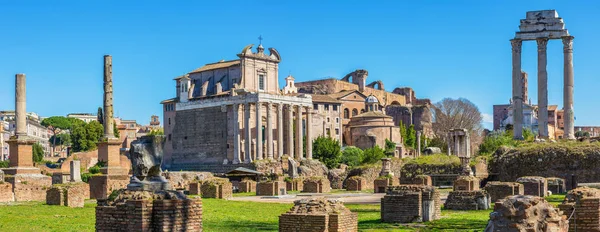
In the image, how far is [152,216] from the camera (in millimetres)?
11516

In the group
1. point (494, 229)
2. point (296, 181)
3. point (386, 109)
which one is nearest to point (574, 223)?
point (494, 229)

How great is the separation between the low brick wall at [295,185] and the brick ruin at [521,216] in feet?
136

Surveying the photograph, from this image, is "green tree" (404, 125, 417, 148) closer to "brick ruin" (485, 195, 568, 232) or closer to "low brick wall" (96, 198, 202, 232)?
"low brick wall" (96, 198, 202, 232)

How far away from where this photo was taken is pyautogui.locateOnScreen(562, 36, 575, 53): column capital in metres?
52.1

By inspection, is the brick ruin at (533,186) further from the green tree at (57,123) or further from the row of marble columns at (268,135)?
the green tree at (57,123)

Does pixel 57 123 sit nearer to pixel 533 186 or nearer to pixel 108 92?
pixel 108 92

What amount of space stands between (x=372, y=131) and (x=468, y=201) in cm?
7330

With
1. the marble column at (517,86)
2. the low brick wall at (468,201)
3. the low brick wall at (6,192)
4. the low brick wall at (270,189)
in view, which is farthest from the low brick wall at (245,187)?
the low brick wall at (468,201)

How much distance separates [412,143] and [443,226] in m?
81.3

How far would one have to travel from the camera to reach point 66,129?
465ft

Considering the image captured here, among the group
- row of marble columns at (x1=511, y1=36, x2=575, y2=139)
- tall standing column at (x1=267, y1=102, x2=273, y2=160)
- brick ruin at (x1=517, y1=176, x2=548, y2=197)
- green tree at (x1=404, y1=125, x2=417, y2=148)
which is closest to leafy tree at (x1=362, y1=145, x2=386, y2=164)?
tall standing column at (x1=267, y1=102, x2=273, y2=160)

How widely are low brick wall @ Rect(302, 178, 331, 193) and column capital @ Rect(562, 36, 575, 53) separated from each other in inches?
713

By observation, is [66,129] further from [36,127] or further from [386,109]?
[386,109]

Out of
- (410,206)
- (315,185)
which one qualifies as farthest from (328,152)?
(410,206)
